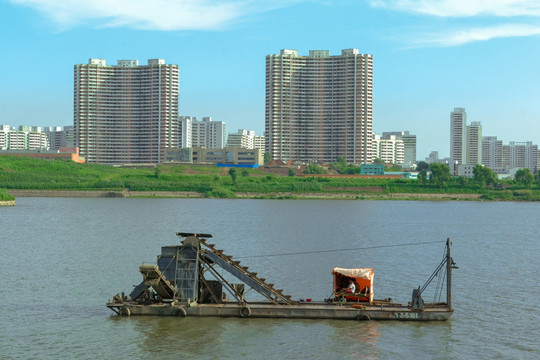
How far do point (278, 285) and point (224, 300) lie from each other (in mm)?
8822

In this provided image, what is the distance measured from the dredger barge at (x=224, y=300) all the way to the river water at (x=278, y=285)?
21.7 inches

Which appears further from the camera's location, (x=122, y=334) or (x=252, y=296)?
(x=252, y=296)

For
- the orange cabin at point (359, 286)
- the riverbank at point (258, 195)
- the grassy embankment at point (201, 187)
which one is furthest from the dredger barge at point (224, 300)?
the grassy embankment at point (201, 187)

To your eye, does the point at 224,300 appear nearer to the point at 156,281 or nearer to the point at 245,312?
the point at 245,312

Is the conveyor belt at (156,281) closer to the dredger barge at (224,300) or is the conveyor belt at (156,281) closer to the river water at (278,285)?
the dredger barge at (224,300)

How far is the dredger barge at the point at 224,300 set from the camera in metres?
33.6

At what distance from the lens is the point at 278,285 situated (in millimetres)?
43875

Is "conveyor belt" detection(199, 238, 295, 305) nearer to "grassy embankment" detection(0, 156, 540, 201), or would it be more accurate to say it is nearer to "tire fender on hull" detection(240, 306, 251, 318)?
"tire fender on hull" detection(240, 306, 251, 318)

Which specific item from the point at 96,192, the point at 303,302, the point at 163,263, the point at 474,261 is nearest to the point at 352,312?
the point at 303,302

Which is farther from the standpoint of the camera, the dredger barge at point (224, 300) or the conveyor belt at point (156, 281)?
the dredger barge at point (224, 300)

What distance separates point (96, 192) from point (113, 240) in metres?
113

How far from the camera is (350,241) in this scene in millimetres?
74375

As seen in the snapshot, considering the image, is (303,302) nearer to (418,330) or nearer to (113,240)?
(418,330)

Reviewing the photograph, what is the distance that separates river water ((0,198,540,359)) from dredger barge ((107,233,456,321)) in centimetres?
55
